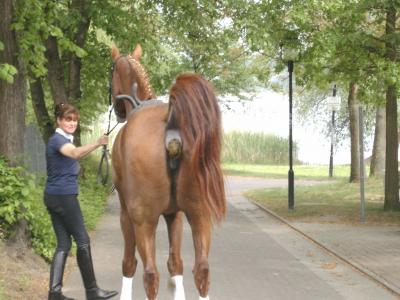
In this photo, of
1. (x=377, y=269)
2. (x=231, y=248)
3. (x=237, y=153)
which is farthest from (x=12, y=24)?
(x=237, y=153)

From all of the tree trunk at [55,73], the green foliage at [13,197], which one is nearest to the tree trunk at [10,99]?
the green foliage at [13,197]

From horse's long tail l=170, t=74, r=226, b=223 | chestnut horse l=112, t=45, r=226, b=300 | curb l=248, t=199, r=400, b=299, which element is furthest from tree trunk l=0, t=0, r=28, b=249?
curb l=248, t=199, r=400, b=299

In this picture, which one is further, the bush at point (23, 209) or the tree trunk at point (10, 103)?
the tree trunk at point (10, 103)

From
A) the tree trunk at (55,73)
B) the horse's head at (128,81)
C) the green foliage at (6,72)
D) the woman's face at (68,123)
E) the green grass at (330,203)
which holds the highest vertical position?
the tree trunk at (55,73)

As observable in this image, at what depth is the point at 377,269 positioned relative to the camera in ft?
30.6

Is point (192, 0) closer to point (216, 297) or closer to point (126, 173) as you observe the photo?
point (216, 297)

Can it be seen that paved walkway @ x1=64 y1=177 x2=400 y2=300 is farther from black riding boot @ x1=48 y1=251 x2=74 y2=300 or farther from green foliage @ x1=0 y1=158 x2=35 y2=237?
black riding boot @ x1=48 y1=251 x2=74 y2=300

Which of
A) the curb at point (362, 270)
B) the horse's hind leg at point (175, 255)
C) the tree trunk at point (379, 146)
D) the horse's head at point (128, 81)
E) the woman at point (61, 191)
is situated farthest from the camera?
the tree trunk at point (379, 146)

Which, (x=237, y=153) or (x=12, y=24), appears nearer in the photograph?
(x=12, y=24)

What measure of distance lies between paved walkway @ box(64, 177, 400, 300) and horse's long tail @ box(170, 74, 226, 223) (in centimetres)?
264

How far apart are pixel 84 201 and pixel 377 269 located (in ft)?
25.6

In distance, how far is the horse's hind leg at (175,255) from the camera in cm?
545

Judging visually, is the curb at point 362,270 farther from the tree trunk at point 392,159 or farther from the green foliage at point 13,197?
the green foliage at point 13,197

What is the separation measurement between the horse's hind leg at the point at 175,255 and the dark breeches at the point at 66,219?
1.19 metres
